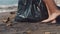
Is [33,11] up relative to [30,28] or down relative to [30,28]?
up

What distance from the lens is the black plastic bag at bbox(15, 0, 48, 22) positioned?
5.85 ft

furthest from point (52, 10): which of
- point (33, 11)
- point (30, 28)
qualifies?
point (30, 28)

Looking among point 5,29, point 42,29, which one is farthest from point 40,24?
point 5,29

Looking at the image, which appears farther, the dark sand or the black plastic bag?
the black plastic bag

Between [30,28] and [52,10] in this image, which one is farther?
[52,10]

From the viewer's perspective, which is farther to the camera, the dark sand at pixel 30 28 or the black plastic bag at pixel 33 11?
the black plastic bag at pixel 33 11

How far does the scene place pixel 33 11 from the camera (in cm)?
180

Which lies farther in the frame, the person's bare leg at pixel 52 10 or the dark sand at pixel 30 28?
the person's bare leg at pixel 52 10

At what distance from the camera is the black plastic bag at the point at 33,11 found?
5.85 ft

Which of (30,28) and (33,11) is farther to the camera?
(33,11)

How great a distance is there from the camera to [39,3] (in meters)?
1.79

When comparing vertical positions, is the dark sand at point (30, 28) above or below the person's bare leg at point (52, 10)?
below

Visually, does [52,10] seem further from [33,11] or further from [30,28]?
[30,28]

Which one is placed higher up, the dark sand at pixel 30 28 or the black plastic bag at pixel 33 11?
the black plastic bag at pixel 33 11
